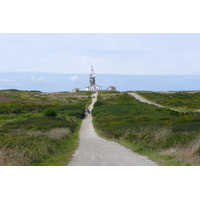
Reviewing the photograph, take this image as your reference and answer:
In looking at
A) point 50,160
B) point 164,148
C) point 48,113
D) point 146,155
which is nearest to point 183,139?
point 164,148

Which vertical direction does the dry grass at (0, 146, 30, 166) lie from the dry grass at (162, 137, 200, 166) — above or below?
below

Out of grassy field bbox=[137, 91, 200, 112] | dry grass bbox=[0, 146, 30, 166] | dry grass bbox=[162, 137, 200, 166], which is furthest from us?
grassy field bbox=[137, 91, 200, 112]

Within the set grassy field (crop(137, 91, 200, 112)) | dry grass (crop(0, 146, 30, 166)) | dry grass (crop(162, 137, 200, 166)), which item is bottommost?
grassy field (crop(137, 91, 200, 112))

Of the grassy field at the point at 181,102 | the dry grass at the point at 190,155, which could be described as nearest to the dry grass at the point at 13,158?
the dry grass at the point at 190,155

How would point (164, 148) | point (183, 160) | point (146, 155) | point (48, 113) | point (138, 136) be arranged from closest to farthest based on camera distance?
1. point (183, 160)
2. point (146, 155)
3. point (164, 148)
4. point (138, 136)
5. point (48, 113)

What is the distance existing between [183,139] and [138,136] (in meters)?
4.16

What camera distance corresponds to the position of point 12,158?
1088cm

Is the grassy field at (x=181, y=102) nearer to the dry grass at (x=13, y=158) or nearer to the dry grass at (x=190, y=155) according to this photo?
the dry grass at (x=190, y=155)

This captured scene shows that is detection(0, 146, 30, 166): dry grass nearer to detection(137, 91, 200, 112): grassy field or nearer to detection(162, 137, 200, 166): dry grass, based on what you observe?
detection(162, 137, 200, 166): dry grass

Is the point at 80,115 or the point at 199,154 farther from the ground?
the point at 199,154

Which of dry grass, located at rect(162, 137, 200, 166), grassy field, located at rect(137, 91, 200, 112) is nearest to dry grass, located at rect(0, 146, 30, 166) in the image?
dry grass, located at rect(162, 137, 200, 166)

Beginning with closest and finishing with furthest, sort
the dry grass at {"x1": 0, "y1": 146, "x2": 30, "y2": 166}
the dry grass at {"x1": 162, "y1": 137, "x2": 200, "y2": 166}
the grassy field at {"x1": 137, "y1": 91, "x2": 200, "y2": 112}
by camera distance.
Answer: the dry grass at {"x1": 0, "y1": 146, "x2": 30, "y2": 166} < the dry grass at {"x1": 162, "y1": 137, "x2": 200, "y2": 166} < the grassy field at {"x1": 137, "y1": 91, "x2": 200, "y2": 112}

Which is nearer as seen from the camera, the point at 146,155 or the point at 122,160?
the point at 122,160

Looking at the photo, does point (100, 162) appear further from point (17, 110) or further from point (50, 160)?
point (17, 110)
